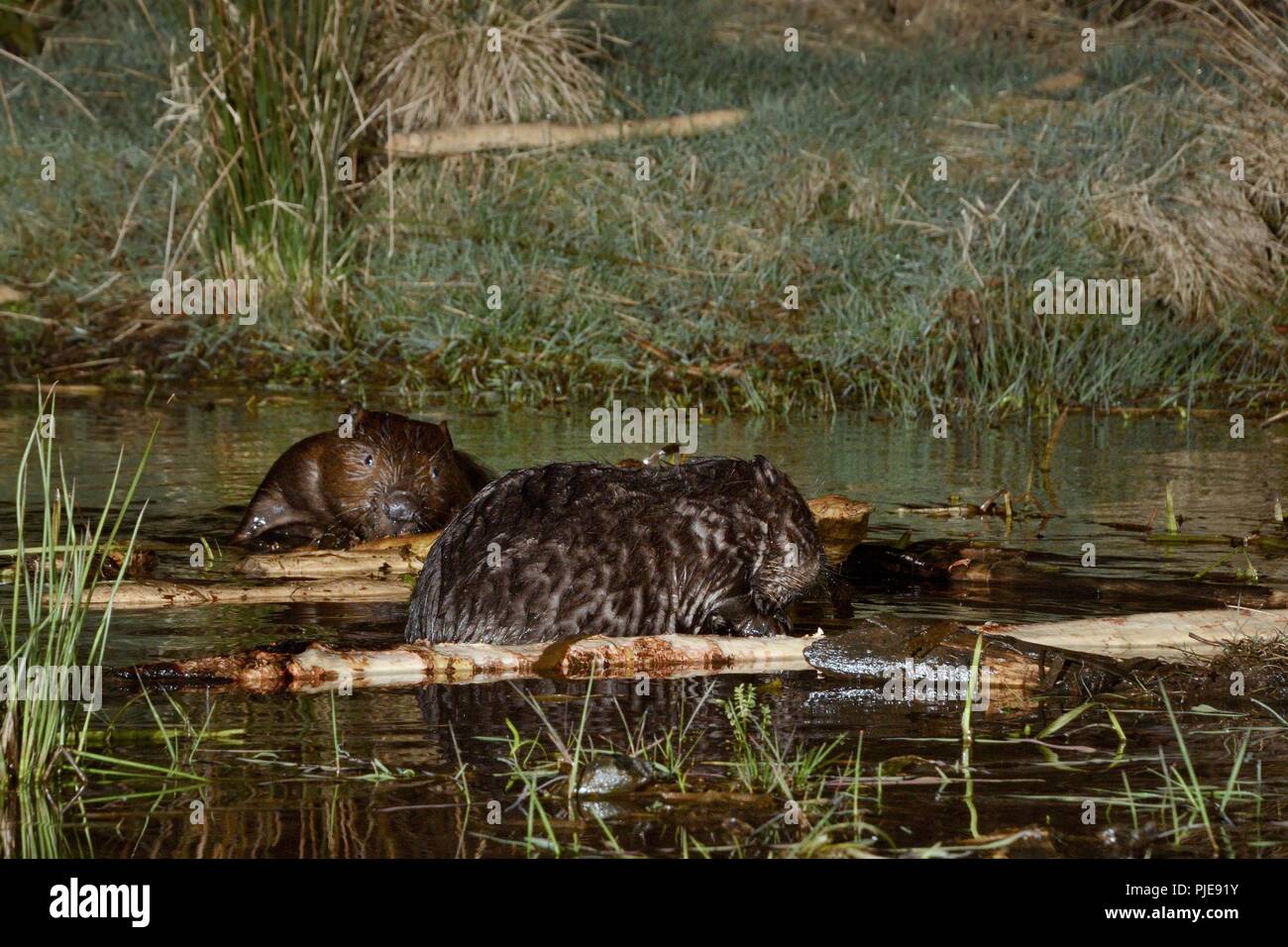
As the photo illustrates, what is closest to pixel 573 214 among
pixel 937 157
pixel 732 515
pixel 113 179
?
pixel 937 157

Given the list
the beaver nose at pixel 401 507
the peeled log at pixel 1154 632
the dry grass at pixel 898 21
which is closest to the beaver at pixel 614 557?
the peeled log at pixel 1154 632

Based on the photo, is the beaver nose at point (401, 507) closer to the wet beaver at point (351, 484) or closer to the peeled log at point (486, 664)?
the wet beaver at point (351, 484)

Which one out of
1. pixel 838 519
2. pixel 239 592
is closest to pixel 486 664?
pixel 239 592

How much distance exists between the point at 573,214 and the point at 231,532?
7.34 m

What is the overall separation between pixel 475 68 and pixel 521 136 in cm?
68

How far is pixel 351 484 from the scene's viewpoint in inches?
330

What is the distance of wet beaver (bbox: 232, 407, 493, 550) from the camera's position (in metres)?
8.34

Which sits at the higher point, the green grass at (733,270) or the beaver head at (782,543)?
→ the green grass at (733,270)

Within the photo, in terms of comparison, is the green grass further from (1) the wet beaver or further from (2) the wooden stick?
(1) the wet beaver

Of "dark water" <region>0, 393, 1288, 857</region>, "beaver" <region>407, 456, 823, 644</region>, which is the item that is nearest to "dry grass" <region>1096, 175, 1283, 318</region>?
"dark water" <region>0, 393, 1288, 857</region>

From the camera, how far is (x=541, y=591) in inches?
234

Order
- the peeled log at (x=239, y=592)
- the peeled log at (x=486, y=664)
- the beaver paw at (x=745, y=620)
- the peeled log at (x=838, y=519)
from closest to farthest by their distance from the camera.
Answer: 1. the peeled log at (x=486, y=664)
2. the beaver paw at (x=745, y=620)
3. the peeled log at (x=239, y=592)
4. the peeled log at (x=838, y=519)

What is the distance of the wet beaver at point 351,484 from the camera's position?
8.34 m

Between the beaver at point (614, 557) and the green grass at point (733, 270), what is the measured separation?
6391mm
